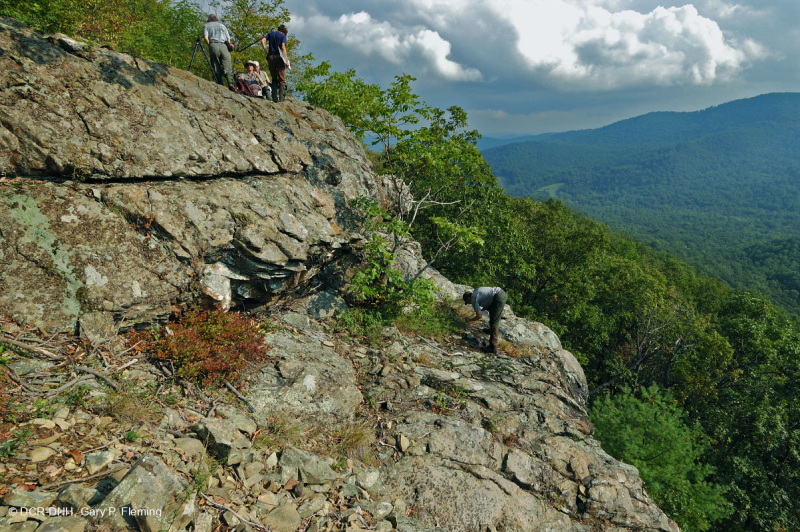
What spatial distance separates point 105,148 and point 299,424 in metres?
6.10

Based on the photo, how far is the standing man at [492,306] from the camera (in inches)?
404

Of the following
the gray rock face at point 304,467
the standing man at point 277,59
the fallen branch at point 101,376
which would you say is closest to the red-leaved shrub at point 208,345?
the fallen branch at point 101,376

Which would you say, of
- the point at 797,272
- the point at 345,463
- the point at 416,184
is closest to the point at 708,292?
the point at 416,184

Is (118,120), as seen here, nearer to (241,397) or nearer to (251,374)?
(251,374)

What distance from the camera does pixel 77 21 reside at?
977 cm

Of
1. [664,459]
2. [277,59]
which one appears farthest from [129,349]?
[664,459]

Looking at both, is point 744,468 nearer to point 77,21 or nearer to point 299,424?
point 299,424

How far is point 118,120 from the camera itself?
678cm

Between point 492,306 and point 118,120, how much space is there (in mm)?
9731

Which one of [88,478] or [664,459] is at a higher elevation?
[88,478]

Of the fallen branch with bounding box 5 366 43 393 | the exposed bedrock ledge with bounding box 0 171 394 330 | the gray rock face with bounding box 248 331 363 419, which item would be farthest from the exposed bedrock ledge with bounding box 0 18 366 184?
the gray rock face with bounding box 248 331 363 419

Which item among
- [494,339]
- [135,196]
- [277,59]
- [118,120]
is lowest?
[494,339]

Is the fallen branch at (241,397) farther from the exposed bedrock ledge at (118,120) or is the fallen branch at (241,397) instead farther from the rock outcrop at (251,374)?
the exposed bedrock ledge at (118,120)

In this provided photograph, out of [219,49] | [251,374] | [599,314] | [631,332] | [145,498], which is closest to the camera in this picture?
[145,498]
